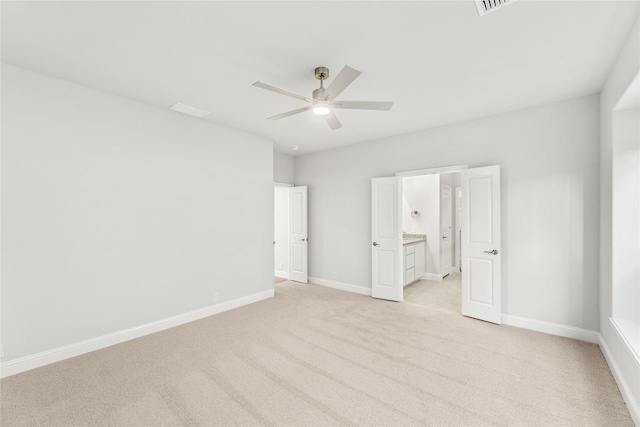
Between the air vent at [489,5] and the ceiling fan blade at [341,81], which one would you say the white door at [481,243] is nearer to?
the air vent at [489,5]

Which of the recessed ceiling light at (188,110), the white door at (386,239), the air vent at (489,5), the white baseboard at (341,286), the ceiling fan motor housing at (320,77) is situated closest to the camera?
the air vent at (489,5)

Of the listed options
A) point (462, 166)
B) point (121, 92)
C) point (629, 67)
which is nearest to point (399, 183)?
point (462, 166)

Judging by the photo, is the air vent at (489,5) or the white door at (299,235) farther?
the white door at (299,235)

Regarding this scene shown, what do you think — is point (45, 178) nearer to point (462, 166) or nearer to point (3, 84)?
point (3, 84)

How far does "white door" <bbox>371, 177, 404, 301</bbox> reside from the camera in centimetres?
471

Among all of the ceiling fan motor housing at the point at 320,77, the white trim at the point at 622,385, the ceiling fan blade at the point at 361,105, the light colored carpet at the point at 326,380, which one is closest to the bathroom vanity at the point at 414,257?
the light colored carpet at the point at 326,380

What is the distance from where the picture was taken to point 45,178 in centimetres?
270

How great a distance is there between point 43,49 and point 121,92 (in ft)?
2.58

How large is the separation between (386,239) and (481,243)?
4.78 ft

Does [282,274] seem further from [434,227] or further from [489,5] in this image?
[489,5]

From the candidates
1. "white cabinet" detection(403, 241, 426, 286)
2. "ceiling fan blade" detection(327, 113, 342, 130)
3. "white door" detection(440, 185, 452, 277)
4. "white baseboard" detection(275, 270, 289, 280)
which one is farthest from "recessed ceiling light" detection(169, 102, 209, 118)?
"white door" detection(440, 185, 452, 277)

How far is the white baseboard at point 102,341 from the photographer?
2.54 m

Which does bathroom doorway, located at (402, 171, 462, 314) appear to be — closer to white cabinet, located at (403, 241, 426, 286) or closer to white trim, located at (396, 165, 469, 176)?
white cabinet, located at (403, 241, 426, 286)

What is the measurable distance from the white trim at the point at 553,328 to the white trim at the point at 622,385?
29 cm
